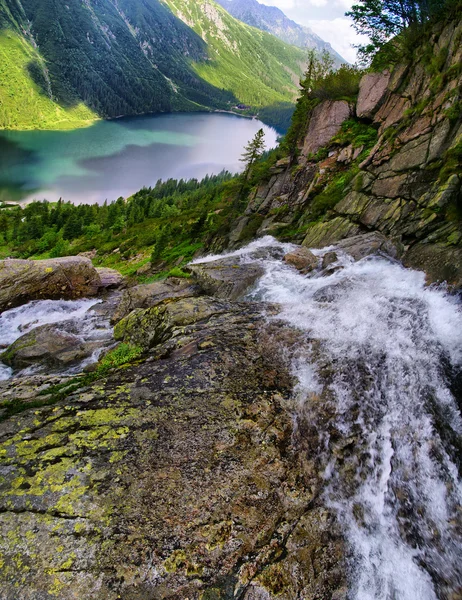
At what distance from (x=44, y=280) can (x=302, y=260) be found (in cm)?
2361

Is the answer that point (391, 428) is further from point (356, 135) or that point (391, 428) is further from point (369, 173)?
point (356, 135)

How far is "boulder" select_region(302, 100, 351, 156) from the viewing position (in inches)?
1454

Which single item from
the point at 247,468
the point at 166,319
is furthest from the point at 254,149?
the point at 247,468

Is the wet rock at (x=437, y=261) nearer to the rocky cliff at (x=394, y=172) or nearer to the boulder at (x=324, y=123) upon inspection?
the rocky cliff at (x=394, y=172)

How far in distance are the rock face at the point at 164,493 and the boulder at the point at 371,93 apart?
3422 cm

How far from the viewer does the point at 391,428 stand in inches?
340

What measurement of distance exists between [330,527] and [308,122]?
150 ft

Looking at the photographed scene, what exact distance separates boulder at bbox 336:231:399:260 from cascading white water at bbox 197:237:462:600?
456cm

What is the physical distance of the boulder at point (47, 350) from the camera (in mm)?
16031

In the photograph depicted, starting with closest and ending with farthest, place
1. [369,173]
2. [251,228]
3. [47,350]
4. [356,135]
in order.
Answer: [47,350], [369,173], [356,135], [251,228]

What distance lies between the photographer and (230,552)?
6082 mm

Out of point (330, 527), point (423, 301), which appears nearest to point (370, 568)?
point (330, 527)

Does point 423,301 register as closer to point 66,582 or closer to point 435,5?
point 66,582

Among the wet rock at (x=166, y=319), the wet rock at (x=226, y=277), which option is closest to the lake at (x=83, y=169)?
the wet rock at (x=226, y=277)
